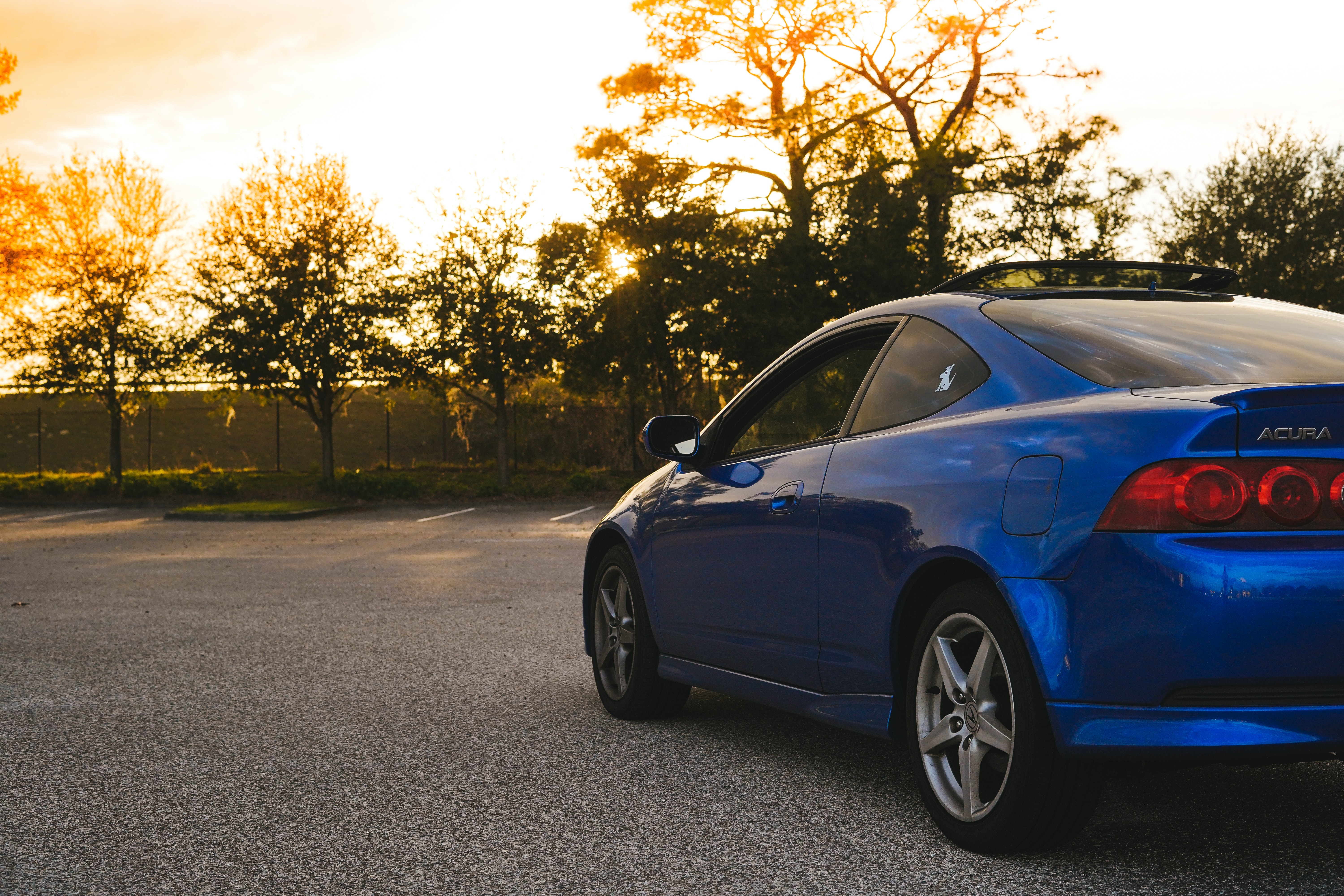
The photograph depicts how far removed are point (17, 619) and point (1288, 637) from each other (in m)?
9.09

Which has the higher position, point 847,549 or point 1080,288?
point 1080,288

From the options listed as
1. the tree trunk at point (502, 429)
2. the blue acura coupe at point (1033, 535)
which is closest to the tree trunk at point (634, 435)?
the tree trunk at point (502, 429)

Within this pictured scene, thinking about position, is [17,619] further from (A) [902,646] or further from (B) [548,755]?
(A) [902,646]

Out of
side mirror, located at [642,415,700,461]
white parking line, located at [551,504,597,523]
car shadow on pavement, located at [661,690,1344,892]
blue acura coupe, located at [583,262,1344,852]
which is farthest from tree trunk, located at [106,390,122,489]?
blue acura coupe, located at [583,262,1344,852]

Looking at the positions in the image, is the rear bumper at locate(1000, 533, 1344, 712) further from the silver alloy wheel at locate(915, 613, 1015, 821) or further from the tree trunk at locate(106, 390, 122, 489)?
the tree trunk at locate(106, 390, 122, 489)

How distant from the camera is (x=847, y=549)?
400 cm

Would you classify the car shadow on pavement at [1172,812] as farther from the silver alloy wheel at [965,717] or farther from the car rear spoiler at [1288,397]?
the car rear spoiler at [1288,397]

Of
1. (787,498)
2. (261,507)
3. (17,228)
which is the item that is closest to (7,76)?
(17,228)

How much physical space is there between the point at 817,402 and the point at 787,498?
0.58m

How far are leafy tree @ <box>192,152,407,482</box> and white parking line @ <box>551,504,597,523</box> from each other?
22.0 feet

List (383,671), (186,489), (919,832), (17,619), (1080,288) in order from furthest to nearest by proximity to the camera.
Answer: (186,489), (17,619), (383,671), (1080,288), (919,832)

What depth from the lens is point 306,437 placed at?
42062 millimetres

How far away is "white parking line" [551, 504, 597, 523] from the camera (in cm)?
2222

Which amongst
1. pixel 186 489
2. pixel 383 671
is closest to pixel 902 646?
pixel 383 671
